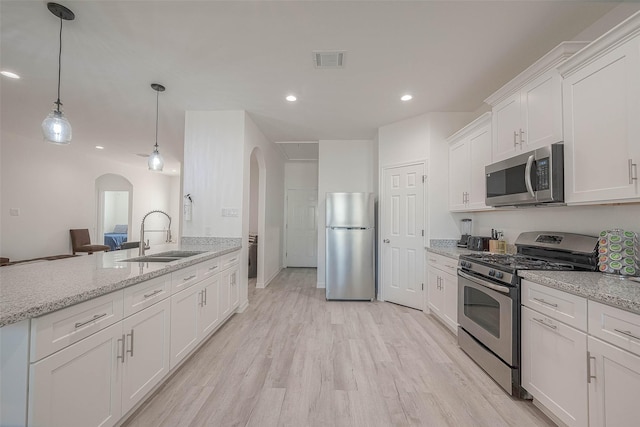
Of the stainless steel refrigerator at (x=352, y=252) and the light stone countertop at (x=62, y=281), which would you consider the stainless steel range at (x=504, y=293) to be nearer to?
the stainless steel refrigerator at (x=352, y=252)

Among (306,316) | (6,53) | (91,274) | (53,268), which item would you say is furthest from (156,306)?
(6,53)

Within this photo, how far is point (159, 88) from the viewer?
285 cm

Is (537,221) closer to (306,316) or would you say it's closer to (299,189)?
(306,316)

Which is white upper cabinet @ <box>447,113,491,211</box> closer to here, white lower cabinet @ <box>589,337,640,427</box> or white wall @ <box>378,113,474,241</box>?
white wall @ <box>378,113,474,241</box>

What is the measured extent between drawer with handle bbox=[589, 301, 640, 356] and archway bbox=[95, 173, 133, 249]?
9.13 meters

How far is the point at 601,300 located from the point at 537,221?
1.34m

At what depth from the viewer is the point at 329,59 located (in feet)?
7.53

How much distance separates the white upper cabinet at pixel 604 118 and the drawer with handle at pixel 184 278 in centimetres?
289

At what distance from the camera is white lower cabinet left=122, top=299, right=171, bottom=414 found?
1440 mm

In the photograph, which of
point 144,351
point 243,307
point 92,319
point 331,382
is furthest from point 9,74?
point 331,382

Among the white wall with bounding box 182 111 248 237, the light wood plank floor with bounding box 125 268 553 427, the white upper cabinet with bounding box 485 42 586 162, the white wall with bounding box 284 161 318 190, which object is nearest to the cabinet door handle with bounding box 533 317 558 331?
the light wood plank floor with bounding box 125 268 553 427

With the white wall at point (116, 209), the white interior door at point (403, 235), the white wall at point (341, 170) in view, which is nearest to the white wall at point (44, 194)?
the white wall at point (116, 209)

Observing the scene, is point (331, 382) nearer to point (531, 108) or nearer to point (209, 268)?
point (209, 268)

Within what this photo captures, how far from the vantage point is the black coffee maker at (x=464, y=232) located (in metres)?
3.20
